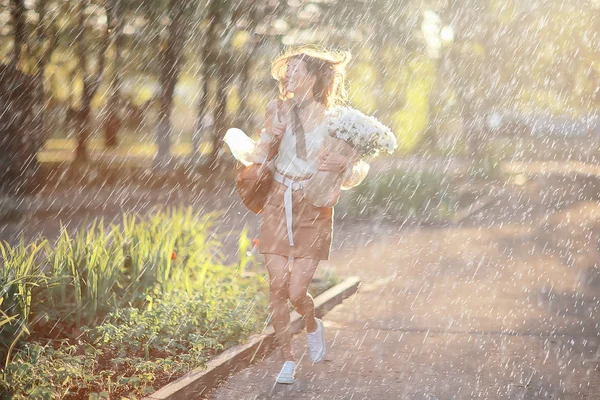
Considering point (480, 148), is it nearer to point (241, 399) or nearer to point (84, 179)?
point (84, 179)

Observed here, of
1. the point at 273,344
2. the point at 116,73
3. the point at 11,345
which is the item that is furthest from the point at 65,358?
the point at 116,73

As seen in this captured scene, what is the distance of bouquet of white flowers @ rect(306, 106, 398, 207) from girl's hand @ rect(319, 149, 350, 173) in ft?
0.09

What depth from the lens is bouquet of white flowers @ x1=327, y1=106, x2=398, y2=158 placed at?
590 cm

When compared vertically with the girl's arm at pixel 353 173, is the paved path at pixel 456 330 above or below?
below

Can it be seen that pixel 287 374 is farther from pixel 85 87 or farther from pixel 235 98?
pixel 235 98

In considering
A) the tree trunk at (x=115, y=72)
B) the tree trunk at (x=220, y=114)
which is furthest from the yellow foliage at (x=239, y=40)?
the tree trunk at (x=115, y=72)

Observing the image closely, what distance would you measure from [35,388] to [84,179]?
67.6 ft

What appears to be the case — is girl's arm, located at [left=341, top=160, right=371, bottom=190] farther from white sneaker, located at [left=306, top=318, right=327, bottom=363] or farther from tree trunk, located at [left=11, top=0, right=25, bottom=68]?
tree trunk, located at [left=11, top=0, right=25, bottom=68]

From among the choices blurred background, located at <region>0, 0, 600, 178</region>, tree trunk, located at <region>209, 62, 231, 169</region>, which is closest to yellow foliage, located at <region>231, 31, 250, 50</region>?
blurred background, located at <region>0, 0, 600, 178</region>

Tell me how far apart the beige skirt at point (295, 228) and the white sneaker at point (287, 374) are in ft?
2.33

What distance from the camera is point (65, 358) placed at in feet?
18.3

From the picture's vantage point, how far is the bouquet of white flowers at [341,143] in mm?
5906

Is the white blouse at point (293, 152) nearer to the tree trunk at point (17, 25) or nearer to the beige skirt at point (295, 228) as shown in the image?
the beige skirt at point (295, 228)

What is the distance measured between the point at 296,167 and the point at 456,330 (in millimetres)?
2906
